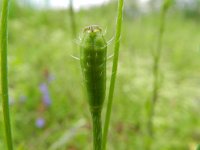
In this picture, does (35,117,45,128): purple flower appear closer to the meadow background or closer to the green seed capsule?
the meadow background

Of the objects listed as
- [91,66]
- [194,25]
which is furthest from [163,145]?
[194,25]

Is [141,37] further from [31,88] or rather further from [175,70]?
[31,88]

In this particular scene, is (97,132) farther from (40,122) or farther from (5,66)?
(40,122)

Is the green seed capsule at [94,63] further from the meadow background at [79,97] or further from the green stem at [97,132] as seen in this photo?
the meadow background at [79,97]

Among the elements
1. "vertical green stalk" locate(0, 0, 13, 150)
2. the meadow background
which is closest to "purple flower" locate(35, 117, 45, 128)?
the meadow background

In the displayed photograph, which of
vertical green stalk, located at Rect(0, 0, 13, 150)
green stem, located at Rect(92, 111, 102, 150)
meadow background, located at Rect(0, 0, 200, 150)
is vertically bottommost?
meadow background, located at Rect(0, 0, 200, 150)

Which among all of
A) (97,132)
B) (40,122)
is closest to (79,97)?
(40,122)

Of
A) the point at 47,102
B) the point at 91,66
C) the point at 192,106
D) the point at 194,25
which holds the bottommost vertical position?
the point at 194,25

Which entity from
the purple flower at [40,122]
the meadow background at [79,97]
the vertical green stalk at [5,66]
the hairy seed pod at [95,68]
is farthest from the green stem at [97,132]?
the purple flower at [40,122]
